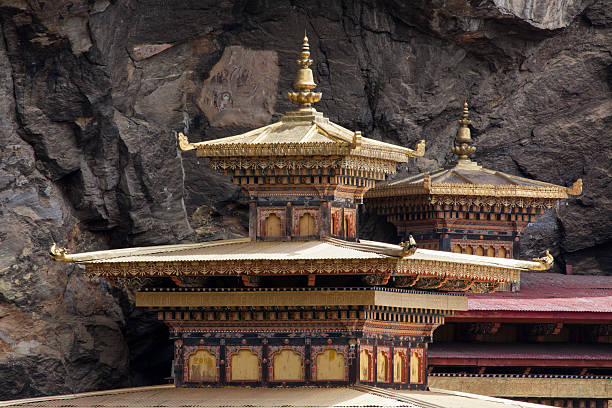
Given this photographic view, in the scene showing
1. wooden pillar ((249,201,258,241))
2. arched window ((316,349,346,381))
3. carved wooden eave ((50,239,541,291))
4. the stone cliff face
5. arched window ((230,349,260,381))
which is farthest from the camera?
the stone cliff face

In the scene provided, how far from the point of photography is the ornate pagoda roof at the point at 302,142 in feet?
69.4

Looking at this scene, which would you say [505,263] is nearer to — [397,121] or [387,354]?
[387,354]

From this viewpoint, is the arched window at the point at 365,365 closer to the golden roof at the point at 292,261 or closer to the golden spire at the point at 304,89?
the golden roof at the point at 292,261

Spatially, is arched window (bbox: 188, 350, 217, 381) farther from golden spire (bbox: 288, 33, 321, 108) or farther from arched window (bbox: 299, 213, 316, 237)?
golden spire (bbox: 288, 33, 321, 108)

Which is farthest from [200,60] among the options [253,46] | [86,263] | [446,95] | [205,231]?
[86,263]

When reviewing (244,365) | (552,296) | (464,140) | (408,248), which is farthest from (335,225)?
(464,140)

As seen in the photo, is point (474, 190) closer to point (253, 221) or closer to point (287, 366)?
point (253, 221)

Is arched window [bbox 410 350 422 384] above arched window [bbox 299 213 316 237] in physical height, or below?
below

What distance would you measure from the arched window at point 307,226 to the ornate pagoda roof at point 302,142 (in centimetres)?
100

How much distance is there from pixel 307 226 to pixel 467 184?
5662 millimetres

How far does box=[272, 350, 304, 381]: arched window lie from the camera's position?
20.8m

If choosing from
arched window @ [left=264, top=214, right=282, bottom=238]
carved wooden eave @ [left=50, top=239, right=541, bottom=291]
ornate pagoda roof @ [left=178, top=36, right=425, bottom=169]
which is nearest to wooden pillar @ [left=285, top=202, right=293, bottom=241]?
arched window @ [left=264, top=214, right=282, bottom=238]

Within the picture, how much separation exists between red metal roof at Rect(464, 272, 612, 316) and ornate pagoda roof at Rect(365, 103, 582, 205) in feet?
5.94

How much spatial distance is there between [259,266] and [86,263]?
2493mm
